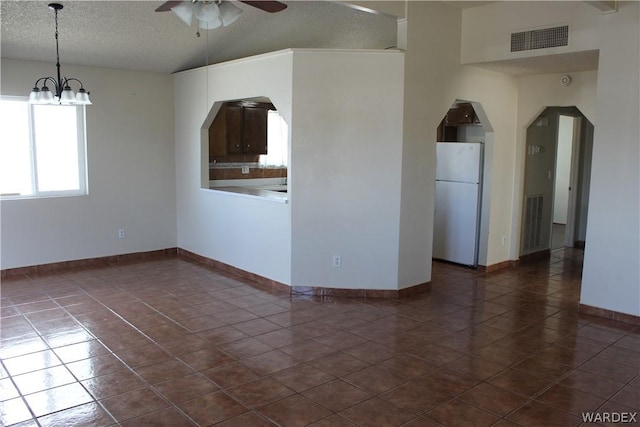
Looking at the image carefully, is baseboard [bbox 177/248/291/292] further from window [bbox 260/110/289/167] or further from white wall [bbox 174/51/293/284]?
window [bbox 260/110/289/167]

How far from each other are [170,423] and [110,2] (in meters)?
3.73

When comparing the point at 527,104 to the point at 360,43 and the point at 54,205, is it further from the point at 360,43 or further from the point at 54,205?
the point at 54,205

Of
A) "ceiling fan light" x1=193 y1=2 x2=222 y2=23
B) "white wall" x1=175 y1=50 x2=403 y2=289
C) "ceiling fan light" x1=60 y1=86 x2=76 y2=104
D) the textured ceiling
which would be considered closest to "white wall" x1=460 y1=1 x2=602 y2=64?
the textured ceiling

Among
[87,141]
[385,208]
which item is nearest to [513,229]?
[385,208]

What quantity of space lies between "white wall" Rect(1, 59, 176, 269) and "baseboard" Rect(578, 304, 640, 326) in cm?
499

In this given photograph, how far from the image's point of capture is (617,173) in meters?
4.34

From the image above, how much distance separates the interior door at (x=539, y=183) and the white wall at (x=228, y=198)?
327cm

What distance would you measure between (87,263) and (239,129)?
2.63 meters

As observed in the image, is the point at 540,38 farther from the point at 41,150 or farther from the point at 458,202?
the point at 41,150

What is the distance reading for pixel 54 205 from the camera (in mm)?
5980

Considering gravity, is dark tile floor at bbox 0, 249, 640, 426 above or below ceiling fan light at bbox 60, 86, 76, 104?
below

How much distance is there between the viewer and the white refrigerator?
620 centimetres

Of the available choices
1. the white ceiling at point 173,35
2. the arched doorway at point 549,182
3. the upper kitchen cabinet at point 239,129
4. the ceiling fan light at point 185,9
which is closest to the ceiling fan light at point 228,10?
the ceiling fan light at point 185,9

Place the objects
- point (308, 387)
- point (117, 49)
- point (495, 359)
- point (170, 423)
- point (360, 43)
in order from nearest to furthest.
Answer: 1. point (170, 423)
2. point (308, 387)
3. point (495, 359)
4. point (117, 49)
5. point (360, 43)
